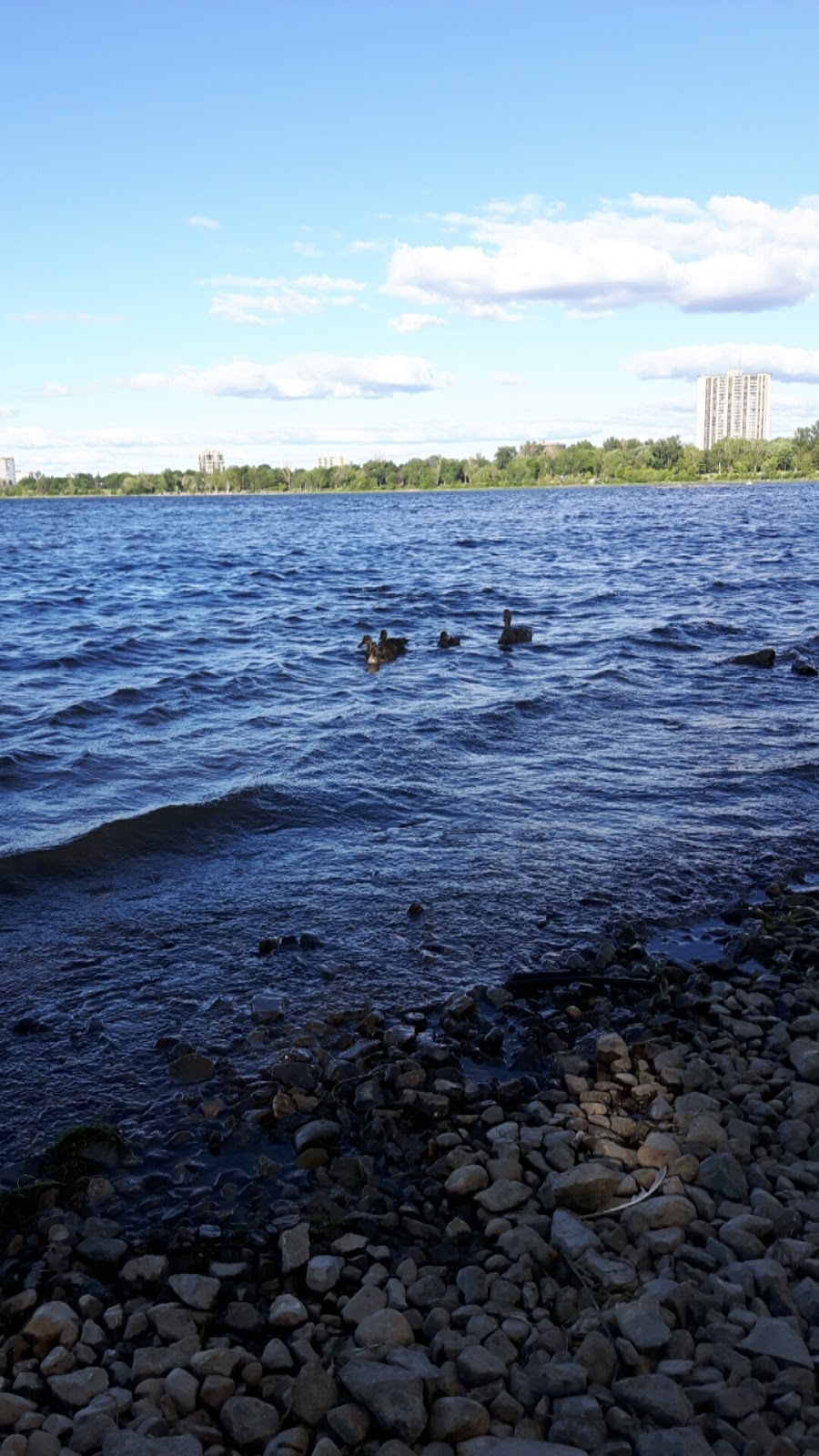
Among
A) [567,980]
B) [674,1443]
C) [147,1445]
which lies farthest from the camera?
[567,980]

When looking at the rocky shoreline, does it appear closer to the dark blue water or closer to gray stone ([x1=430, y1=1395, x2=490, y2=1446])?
gray stone ([x1=430, y1=1395, x2=490, y2=1446])

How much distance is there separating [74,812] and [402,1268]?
741 cm

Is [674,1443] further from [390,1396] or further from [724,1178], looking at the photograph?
[724,1178]

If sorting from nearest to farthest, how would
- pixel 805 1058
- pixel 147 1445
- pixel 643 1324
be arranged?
pixel 147 1445 < pixel 643 1324 < pixel 805 1058

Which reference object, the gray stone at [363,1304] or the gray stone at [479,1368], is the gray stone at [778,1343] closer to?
the gray stone at [479,1368]

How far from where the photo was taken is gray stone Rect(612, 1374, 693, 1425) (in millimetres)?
3328

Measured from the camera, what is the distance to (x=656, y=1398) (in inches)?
133

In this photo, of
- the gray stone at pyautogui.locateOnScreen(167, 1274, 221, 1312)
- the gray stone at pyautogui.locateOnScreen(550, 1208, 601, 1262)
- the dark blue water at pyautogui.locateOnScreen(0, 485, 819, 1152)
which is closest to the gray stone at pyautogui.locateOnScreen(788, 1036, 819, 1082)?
the gray stone at pyautogui.locateOnScreen(550, 1208, 601, 1262)

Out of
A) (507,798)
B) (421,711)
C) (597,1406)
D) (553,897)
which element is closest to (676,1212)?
(597,1406)

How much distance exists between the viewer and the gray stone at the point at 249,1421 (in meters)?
3.44

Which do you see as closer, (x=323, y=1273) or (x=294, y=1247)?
(x=323, y=1273)

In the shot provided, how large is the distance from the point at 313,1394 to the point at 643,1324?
115 cm

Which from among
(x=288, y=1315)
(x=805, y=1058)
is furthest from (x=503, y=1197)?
(x=805, y=1058)

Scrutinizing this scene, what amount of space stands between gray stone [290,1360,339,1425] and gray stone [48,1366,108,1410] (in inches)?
26.8
